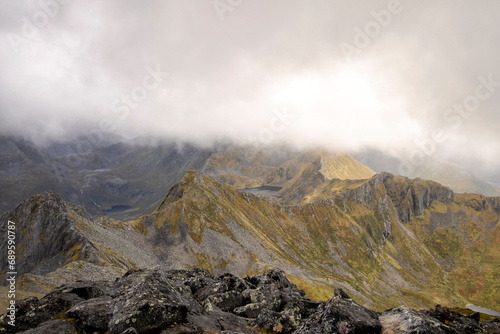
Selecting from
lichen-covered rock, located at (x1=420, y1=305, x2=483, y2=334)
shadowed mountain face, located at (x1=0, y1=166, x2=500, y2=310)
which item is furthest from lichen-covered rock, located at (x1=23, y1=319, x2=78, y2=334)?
shadowed mountain face, located at (x1=0, y1=166, x2=500, y2=310)

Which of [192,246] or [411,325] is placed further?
[192,246]

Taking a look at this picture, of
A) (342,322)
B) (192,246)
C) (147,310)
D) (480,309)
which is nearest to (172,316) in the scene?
(147,310)

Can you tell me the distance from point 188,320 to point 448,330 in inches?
759

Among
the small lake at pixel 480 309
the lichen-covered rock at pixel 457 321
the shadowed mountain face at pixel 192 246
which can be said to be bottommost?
the small lake at pixel 480 309

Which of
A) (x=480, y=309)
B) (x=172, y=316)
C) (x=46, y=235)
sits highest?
(x=172, y=316)

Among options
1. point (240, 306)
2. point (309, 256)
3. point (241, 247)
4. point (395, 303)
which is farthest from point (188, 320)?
point (395, 303)

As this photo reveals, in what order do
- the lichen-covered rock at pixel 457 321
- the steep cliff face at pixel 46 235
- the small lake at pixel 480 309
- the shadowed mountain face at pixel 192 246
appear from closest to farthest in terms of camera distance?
1. the lichen-covered rock at pixel 457 321
2. the shadowed mountain face at pixel 192 246
3. the steep cliff face at pixel 46 235
4. the small lake at pixel 480 309

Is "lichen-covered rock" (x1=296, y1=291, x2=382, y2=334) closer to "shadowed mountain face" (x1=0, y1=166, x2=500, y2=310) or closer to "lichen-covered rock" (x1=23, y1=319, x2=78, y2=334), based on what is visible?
"lichen-covered rock" (x1=23, y1=319, x2=78, y2=334)

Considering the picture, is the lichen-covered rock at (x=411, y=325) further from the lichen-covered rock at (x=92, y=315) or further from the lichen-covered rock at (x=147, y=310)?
the lichen-covered rock at (x=92, y=315)

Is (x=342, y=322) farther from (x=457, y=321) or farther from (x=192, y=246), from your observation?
(x=192, y=246)

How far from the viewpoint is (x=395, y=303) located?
162000mm

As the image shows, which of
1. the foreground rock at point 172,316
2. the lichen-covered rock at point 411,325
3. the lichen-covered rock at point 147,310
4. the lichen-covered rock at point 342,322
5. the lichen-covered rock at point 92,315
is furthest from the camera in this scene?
the lichen-covered rock at point 342,322

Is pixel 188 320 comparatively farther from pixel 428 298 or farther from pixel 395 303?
pixel 428 298

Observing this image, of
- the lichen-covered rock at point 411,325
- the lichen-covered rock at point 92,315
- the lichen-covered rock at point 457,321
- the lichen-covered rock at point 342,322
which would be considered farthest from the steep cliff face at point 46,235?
the lichen-covered rock at point 457,321
